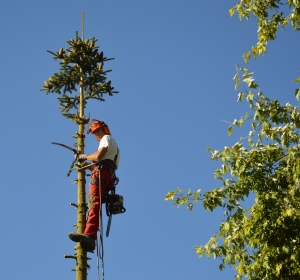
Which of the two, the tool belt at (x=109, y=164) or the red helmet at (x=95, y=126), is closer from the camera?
the tool belt at (x=109, y=164)

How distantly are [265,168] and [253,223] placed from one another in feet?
2.43

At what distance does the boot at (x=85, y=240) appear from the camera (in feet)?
29.1

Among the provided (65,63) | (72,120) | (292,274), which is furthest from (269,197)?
(65,63)

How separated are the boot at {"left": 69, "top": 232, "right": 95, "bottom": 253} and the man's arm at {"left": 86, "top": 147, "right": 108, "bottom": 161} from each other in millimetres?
1135

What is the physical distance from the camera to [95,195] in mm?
9461

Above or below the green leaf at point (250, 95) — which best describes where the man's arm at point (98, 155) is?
above

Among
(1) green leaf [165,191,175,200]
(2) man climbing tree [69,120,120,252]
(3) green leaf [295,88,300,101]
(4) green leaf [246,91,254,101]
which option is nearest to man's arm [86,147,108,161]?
(2) man climbing tree [69,120,120,252]

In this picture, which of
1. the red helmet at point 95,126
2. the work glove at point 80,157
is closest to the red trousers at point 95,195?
the work glove at point 80,157

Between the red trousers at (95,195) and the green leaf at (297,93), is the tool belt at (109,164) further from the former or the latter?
the green leaf at (297,93)

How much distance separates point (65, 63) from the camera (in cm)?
1075

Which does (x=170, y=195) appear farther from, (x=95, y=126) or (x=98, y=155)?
(x=95, y=126)

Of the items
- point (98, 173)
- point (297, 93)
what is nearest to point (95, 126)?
point (98, 173)

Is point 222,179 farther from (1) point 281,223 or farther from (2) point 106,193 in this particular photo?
(2) point 106,193

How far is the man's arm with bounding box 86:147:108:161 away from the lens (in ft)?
31.7
